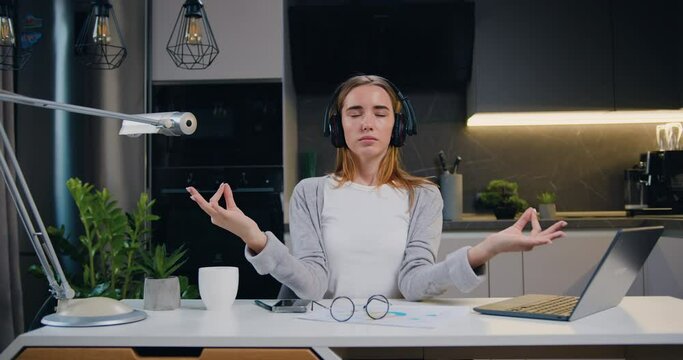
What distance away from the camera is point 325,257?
1.84 meters

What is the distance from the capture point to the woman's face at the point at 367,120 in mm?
1816

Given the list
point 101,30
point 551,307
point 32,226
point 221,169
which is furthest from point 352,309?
point 221,169

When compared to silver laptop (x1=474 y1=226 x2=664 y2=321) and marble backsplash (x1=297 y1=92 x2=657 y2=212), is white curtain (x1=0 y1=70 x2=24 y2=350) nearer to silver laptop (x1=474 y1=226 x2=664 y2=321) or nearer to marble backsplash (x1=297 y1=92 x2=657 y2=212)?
marble backsplash (x1=297 y1=92 x2=657 y2=212)

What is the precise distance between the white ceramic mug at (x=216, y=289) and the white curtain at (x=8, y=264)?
5.06 ft

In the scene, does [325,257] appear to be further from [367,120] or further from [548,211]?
[548,211]

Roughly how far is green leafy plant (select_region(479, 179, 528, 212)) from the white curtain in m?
2.22

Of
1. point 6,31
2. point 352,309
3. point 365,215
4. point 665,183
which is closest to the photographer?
point 352,309

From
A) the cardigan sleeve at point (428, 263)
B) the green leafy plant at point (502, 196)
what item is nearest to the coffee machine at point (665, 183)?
the green leafy plant at point (502, 196)

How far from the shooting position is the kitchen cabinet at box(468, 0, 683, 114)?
334 centimetres

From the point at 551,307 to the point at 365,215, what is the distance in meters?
0.63

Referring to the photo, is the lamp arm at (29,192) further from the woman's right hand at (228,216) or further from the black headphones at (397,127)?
the black headphones at (397,127)

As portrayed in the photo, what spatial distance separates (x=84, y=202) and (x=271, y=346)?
1.39 meters

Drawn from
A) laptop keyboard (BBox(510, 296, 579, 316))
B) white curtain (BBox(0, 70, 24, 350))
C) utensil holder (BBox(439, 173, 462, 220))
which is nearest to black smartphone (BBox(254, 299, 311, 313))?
laptop keyboard (BBox(510, 296, 579, 316))

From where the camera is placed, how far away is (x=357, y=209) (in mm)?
1890
